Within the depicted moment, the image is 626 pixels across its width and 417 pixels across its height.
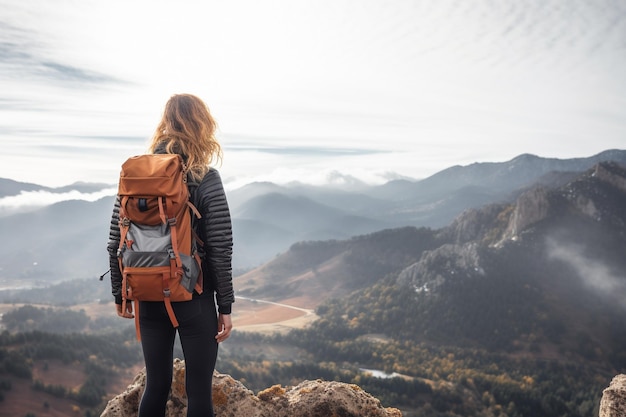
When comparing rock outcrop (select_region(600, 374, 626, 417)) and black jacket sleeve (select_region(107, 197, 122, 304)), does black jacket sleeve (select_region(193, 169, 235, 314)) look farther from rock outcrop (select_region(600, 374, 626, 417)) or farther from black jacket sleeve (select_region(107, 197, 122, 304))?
rock outcrop (select_region(600, 374, 626, 417))

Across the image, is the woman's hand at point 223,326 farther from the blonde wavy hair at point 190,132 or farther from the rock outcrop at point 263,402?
the rock outcrop at point 263,402

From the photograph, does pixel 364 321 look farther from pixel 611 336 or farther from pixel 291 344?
pixel 611 336

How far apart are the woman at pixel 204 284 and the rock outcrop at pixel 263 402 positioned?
65.4 inches

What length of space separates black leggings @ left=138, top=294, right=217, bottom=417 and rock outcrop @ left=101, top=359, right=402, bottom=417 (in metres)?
1.64

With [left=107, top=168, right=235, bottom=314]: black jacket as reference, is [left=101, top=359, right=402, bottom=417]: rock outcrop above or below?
below

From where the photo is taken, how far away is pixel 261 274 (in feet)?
630

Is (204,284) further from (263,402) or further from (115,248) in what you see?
(263,402)

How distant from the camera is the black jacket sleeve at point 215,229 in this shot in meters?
4.61

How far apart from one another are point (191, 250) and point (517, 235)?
140362 mm

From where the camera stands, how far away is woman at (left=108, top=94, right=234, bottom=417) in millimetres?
4641

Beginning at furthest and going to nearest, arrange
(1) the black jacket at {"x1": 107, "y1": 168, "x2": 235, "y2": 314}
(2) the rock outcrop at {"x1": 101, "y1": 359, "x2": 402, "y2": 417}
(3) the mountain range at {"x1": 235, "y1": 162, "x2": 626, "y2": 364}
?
(3) the mountain range at {"x1": 235, "y1": 162, "x2": 626, "y2": 364} → (2) the rock outcrop at {"x1": 101, "y1": 359, "x2": 402, "y2": 417} → (1) the black jacket at {"x1": 107, "y1": 168, "x2": 235, "y2": 314}

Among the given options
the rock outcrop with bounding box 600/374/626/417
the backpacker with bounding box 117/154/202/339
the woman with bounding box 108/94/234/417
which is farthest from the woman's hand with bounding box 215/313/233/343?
the rock outcrop with bounding box 600/374/626/417

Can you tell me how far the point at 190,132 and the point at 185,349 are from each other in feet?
7.41

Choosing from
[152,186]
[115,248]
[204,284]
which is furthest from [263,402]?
[152,186]
